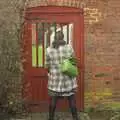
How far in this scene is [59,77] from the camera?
11.0 meters

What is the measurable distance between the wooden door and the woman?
2.78 feet

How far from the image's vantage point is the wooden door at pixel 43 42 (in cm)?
1188

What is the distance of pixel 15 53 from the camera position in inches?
455

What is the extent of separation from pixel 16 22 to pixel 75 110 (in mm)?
2323

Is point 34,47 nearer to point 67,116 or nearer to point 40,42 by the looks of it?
point 40,42

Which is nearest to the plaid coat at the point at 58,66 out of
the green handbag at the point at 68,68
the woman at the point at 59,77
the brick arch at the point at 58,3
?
the woman at the point at 59,77

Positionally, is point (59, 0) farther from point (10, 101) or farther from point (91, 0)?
point (10, 101)

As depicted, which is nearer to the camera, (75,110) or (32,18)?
(75,110)

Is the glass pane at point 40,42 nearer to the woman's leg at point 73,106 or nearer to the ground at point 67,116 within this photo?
the ground at point 67,116

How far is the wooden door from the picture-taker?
39.0 ft

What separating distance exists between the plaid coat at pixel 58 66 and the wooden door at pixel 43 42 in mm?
964

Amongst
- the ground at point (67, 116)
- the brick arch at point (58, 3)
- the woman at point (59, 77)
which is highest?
the brick arch at point (58, 3)

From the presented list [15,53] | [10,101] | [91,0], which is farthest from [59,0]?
[10,101]

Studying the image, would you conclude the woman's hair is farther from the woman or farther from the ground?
the ground
